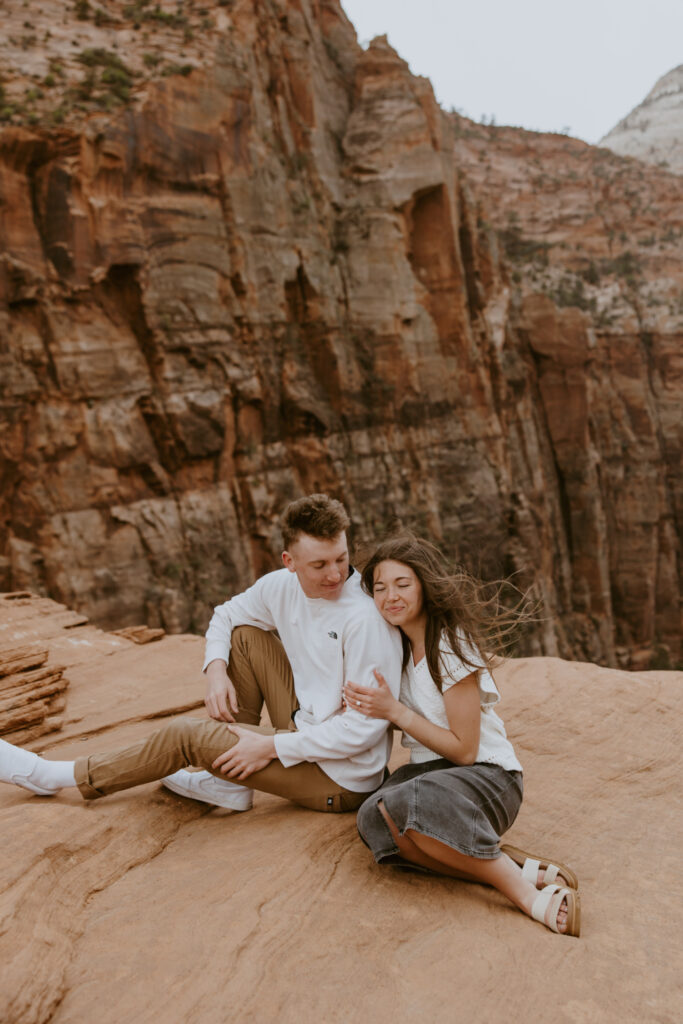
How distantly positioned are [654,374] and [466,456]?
1567 centimetres

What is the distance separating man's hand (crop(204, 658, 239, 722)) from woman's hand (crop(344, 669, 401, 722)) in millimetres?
755

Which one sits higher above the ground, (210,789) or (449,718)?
(449,718)

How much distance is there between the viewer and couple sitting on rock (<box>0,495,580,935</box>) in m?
3.01

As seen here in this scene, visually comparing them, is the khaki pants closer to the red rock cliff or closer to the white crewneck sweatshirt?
the white crewneck sweatshirt

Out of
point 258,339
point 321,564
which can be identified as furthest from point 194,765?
point 258,339

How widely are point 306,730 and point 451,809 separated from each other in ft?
2.36

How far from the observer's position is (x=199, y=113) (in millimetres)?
17953

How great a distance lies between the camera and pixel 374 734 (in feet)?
10.9

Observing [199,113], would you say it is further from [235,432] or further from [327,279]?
[235,432]

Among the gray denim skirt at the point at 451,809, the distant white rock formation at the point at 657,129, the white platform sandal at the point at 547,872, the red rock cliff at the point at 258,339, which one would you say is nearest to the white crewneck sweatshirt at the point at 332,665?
the gray denim skirt at the point at 451,809

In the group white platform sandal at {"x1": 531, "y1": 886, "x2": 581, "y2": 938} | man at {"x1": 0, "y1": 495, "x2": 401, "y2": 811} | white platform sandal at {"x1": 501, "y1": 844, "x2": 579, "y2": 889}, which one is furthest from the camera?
man at {"x1": 0, "y1": 495, "x2": 401, "y2": 811}

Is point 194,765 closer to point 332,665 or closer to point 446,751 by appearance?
point 332,665

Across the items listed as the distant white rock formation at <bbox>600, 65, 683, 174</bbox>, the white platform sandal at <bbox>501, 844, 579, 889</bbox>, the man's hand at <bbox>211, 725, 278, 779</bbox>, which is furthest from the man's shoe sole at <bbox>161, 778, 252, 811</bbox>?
the distant white rock formation at <bbox>600, 65, 683, 174</bbox>

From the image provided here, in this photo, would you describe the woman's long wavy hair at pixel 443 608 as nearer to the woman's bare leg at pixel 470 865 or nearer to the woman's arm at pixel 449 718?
the woman's arm at pixel 449 718
